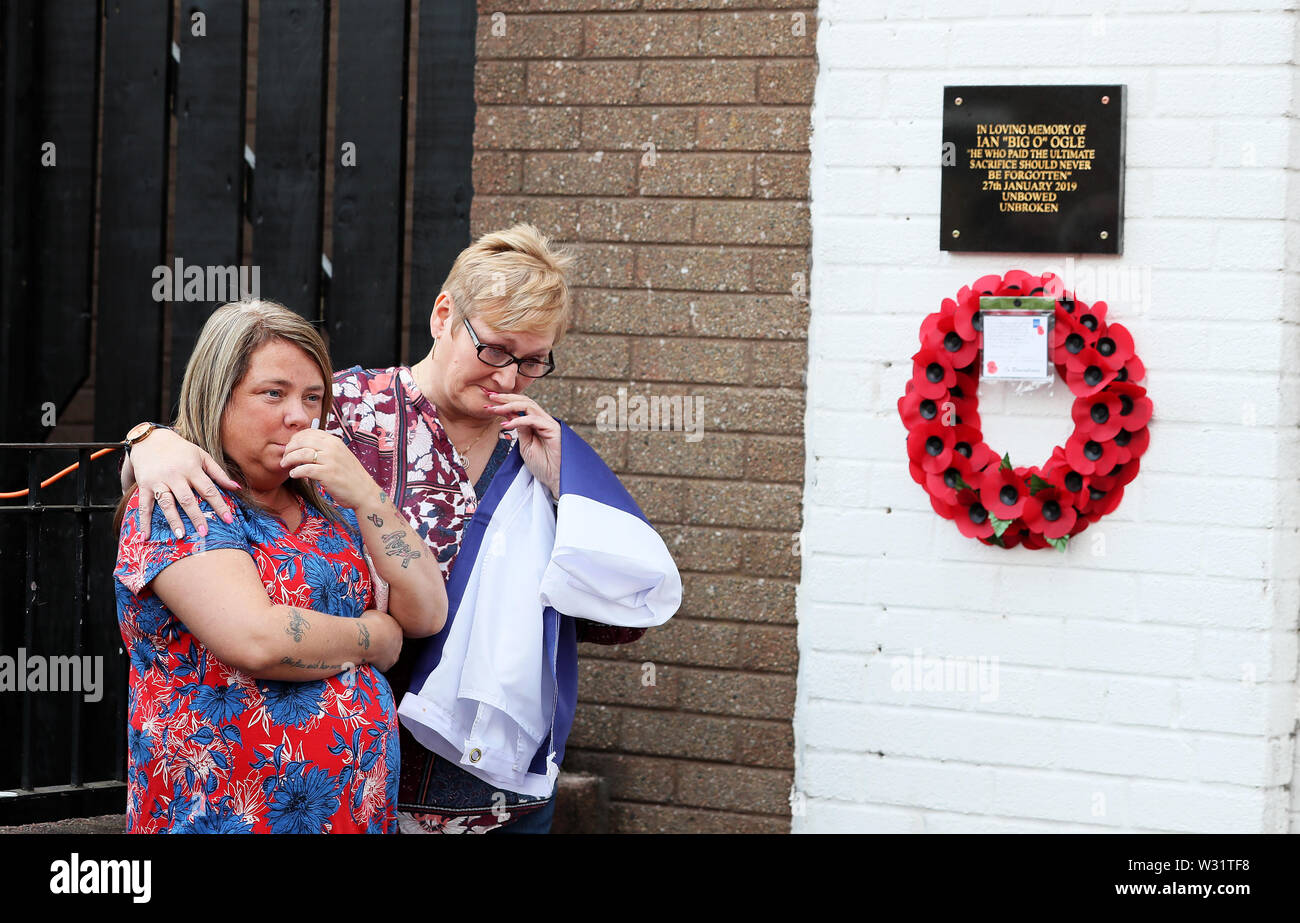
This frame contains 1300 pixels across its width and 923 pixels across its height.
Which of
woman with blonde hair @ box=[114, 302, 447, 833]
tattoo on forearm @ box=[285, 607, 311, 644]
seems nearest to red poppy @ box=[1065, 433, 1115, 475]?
woman with blonde hair @ box=[114, 302, 447, 833]

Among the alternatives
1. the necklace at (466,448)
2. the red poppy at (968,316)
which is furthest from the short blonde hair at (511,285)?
the red poppy at (968,316)

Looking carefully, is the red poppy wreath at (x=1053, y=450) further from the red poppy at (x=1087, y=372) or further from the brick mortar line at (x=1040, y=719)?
the brick mortar line at (x=1040, y=719)

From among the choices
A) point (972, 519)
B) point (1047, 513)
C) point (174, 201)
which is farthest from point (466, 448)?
point (174, 201)

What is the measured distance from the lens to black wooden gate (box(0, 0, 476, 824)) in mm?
4199

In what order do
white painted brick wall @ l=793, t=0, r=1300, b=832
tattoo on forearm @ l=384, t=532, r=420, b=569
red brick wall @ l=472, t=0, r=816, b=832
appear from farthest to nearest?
red brick wall @ l=472, t=0, r=816, b=832 < white painted brick wall @ l=793, t=0, r=1300, b=832 < tattoo on forearm @ l=384, t=532, r=420, b=569

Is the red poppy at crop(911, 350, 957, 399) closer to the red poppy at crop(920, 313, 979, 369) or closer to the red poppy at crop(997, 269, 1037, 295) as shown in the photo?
the red poppy at crop(920, 313, 979, 369)

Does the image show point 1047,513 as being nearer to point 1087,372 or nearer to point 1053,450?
point 1053,450

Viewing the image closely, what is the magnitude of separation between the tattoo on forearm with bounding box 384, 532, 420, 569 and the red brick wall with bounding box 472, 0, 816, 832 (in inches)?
60.1

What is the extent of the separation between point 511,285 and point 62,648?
95.8 inches

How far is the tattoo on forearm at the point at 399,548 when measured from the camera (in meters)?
2.45

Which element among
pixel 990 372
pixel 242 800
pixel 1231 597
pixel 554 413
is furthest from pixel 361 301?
pixel 1231 597

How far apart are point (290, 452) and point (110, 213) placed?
8.54 feet

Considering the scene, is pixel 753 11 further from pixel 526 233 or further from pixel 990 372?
pixel 526 233

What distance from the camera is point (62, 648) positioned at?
4.32 m
